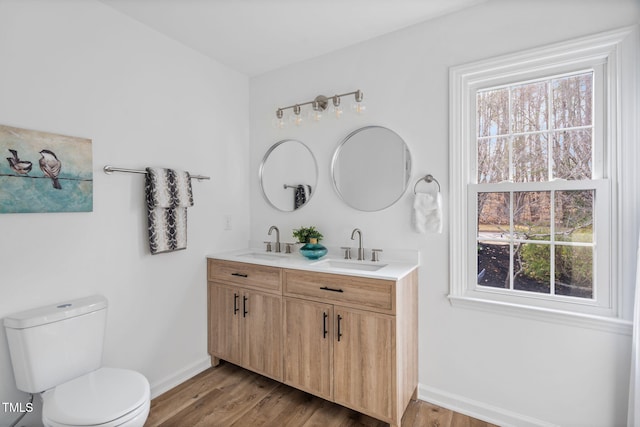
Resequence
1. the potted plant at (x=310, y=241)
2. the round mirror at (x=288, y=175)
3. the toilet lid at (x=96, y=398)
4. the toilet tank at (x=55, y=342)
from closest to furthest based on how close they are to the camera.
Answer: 1. the toilet lid at (x=96, y=398)
2. the toilet tank at (x=55, y=342)
3. the potted plant at (x=310, y=241)
4. the round mirror at (x=288, y=175)

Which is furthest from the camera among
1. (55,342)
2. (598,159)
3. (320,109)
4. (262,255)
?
(262,255)

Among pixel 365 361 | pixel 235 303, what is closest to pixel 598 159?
pixel 365 361

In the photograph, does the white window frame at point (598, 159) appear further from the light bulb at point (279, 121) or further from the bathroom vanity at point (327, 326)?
the light bulb at point (279, 121)

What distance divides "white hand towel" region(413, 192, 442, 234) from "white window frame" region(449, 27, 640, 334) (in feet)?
0.40

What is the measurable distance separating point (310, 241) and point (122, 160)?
4.36 ft

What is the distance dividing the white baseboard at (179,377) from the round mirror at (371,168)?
5.53 ft

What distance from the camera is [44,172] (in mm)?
1615

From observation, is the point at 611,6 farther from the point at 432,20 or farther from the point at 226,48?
Answer: the point at 226,48

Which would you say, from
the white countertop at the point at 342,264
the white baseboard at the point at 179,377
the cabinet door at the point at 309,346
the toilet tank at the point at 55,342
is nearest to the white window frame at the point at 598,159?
the white countertop at the point at 342,264

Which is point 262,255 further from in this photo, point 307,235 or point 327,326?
point 327,326

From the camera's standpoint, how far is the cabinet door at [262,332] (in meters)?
2.13

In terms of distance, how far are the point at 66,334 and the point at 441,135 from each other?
2346 millimetres

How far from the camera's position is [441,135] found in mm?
2012

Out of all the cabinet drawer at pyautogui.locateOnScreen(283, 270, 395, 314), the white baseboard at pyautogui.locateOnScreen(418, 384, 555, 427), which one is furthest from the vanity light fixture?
the white baseboard at pyautogui.locateOnScreen(418, 384, 555, 427)
